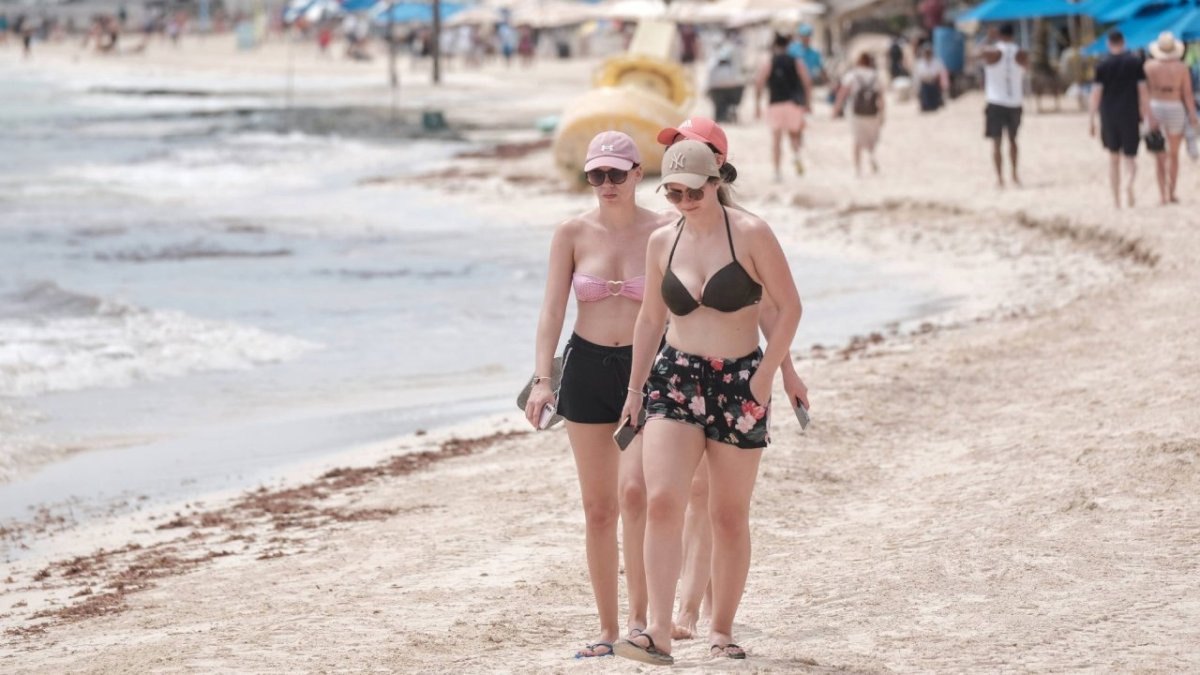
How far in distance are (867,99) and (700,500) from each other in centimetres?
1477

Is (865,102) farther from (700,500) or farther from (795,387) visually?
(795,387)

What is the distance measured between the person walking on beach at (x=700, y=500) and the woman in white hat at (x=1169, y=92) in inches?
422

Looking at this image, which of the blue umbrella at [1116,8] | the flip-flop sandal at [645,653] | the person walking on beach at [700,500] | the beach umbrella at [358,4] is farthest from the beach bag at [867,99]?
the beach umbrella at [358,4]

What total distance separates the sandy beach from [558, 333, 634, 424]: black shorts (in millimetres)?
731

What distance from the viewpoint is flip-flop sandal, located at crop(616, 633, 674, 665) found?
16.2 feet

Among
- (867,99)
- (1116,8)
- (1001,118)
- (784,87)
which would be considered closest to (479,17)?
(1116,8)

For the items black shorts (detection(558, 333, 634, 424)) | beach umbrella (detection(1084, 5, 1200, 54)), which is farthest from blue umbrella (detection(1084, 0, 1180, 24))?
black shorts (detection(558, 333, 634, 424))

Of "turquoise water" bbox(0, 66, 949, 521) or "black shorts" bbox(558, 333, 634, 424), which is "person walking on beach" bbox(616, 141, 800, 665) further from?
"turquoise water" bbox(0, 66, 949, 521)

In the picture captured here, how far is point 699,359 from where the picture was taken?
16.2 ft

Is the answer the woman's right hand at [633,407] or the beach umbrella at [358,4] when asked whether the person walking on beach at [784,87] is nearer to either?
the woman's right hand at [633,407]

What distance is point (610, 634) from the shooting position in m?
5.29

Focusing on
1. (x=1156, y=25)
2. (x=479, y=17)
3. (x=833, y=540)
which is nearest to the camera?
(x=833, y=540)

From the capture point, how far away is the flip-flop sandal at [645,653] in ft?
16.2

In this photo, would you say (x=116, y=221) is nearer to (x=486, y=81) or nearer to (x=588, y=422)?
(x=588, y=422)
